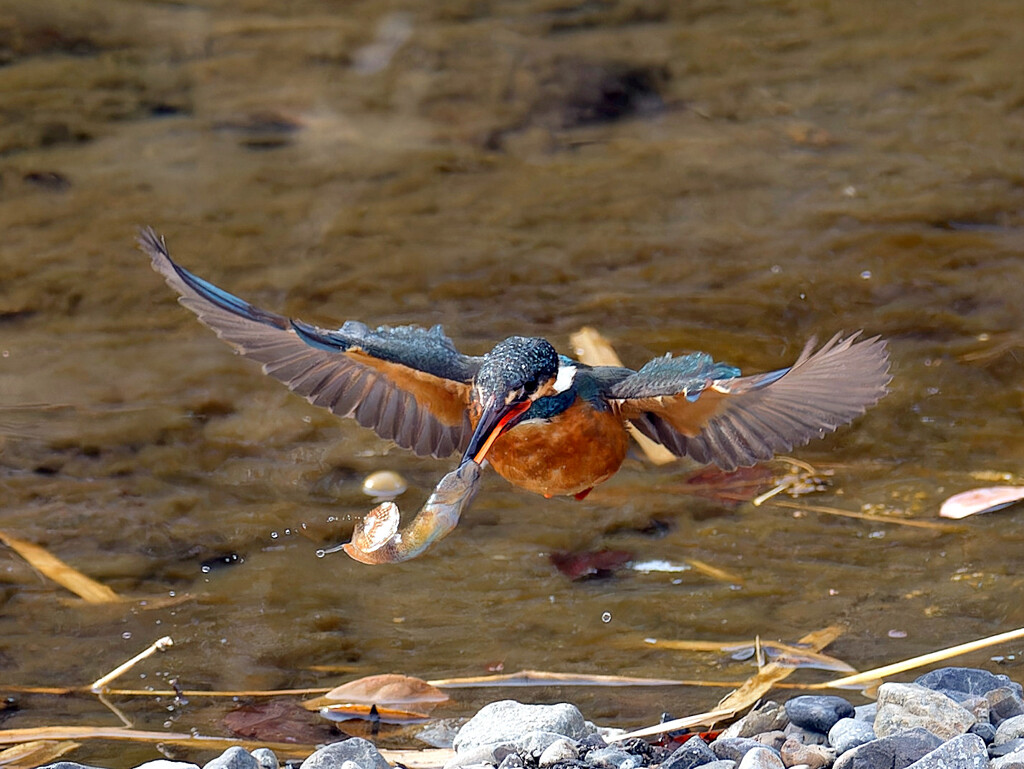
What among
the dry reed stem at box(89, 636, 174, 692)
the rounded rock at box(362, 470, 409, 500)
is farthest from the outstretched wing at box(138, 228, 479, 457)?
the rounded rock at box(362, 470, 409, 500)

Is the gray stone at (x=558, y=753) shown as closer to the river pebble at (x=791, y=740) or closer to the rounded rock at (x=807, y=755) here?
the river pebble at (x=791, y=740)

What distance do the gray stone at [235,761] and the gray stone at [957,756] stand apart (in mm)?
1601

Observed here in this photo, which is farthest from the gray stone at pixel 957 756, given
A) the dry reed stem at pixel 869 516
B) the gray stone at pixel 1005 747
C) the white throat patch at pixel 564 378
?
the dry reed stem at pixel 869 516

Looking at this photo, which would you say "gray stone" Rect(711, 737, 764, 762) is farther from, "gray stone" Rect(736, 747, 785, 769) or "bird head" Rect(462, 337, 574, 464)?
"bird head" Rect(462, 337, 574, 464)

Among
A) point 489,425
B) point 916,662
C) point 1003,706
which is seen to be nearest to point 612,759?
point 489,425

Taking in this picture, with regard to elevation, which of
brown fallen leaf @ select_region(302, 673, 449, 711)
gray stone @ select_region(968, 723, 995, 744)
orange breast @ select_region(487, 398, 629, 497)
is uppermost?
orange breast @ select_region(487, 398, 629, 497)

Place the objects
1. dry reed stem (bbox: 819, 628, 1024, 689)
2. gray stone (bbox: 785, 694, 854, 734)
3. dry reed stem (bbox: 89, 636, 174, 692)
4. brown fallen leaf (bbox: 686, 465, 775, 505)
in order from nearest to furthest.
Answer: gray stone (bbox: 785, 694, 854, 734)
dry reed stem (bbox: 819, 628, 1024, 689)
dry reed stem (bbox: 89, 636, 174, 692)
brown fallen leaf (bbox: 686, 465, 775, 505)

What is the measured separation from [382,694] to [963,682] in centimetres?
166

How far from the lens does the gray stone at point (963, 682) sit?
3.50 metres

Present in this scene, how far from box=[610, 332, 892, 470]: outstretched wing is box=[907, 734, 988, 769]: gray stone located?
839mm

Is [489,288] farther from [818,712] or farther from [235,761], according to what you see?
[235,761]

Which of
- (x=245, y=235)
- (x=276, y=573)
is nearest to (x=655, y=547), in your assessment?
(x=276, y=573)

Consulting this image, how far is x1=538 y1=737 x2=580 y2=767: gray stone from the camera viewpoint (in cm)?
309

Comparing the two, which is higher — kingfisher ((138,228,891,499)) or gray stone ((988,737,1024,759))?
kingfisher ((138,228,891,499))
